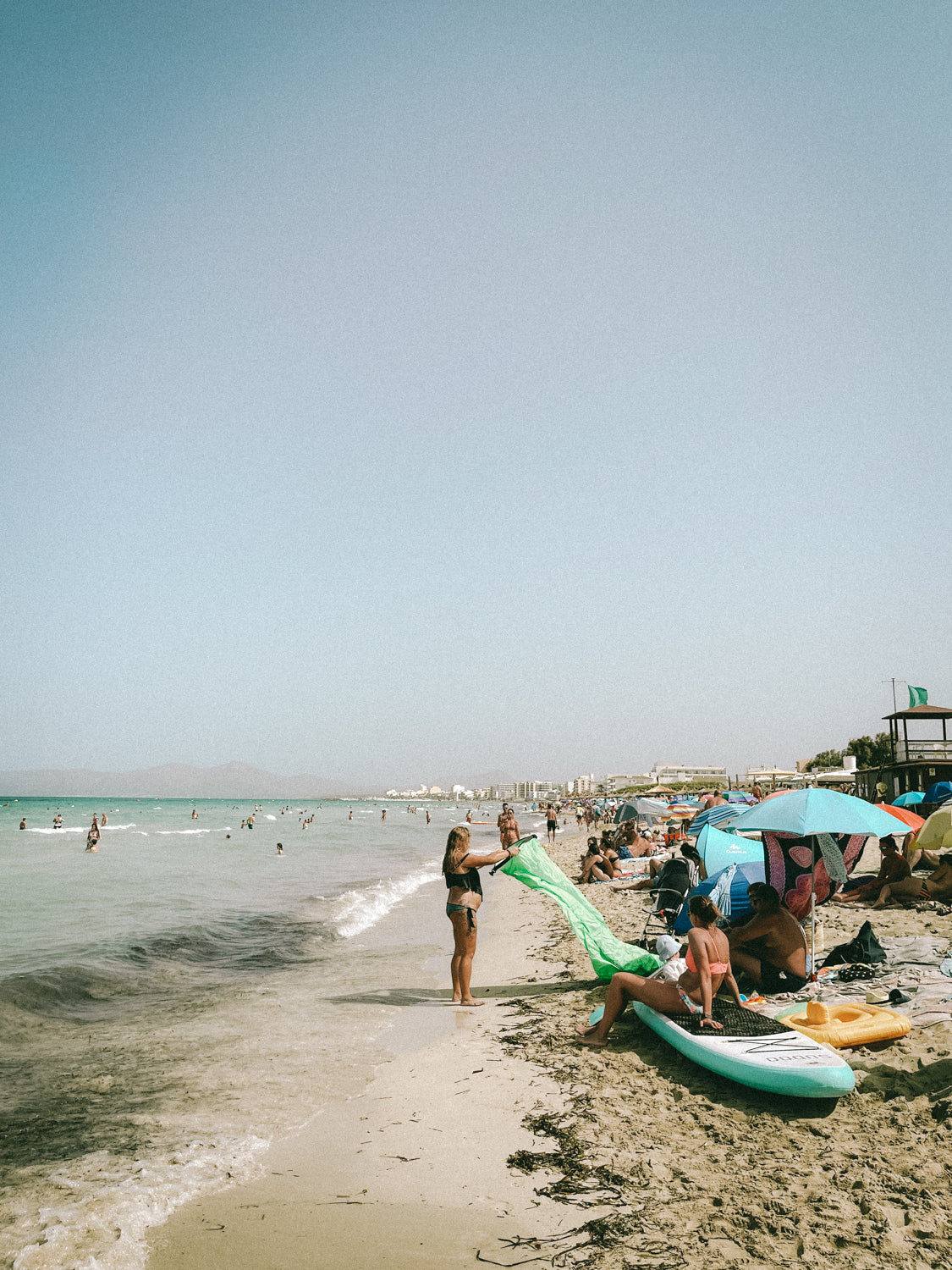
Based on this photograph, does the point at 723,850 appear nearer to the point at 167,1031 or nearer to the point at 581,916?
the point at 581,916

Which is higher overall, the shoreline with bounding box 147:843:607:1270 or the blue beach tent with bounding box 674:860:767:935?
the blue beach tent with bounding box 674:860:767:935

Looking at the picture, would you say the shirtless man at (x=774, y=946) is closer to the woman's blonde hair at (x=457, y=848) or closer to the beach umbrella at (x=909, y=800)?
the woman's blonde hair at (x=457, y=848)

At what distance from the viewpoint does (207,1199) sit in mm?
3988

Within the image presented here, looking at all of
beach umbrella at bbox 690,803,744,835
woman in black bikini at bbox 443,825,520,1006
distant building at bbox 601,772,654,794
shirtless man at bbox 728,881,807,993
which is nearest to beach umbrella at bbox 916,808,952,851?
beach umbrella at bbox 690,803,744,835

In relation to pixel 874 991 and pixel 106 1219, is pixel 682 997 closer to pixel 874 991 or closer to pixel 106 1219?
pixel 874 991

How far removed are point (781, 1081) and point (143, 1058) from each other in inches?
197

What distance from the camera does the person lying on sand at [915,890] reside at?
35.6 ft

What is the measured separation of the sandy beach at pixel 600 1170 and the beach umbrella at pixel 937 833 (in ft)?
26.3

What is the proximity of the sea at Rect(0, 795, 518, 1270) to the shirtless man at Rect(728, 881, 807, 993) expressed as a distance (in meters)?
3.18

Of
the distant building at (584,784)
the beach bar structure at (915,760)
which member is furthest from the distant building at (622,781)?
the beach bar structure at (915,760)

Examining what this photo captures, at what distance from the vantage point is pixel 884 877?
1128 centimetres

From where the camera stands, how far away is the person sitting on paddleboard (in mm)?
5285

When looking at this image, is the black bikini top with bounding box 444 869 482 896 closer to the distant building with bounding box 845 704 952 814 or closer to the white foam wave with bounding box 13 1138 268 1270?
the white foam wave with bounding box 13 1138 268 1270

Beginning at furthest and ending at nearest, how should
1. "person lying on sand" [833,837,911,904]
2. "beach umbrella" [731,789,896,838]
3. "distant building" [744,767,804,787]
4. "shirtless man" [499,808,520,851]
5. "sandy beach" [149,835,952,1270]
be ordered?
"distant building" [744,767,804,787]
"shirtless man" [499,808,520,851]
"person lying on sand" [833,837,911,904]
"beach umbrella" [731,789,896,838]
"sandy beach" [149,835,952,1270]
